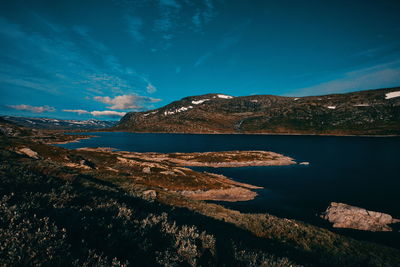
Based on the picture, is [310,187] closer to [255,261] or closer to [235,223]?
[235,223]

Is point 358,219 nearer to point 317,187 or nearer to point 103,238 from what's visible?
point 317,187

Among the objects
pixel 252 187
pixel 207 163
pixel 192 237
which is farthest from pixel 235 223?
pixel 207 163

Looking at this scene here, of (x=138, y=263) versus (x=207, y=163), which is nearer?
(x=138, y=263)

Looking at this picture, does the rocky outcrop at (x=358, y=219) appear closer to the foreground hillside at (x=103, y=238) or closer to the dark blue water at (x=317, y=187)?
the dark blue water at (x=317, y=187)

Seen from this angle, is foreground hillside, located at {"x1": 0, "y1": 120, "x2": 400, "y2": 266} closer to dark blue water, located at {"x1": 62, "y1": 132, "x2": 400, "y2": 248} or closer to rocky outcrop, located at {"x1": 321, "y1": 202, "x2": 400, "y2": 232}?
rocky outcrop, located at {"x1": 321, "y1": 202, "x2": 400, "y2": 232}

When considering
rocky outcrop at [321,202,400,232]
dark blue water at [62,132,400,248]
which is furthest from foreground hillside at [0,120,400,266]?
dark blue water at [62,132,400,248]

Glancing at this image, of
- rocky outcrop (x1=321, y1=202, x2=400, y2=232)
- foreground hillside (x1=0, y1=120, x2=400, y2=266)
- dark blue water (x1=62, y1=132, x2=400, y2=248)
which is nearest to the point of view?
foreground hillside (x1=0, y1=120, x2=400, y2=266)

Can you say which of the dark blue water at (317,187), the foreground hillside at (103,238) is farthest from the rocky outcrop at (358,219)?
the foreground hillside at (103,238)

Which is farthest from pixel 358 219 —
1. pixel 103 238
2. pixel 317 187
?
pixel 103 238
